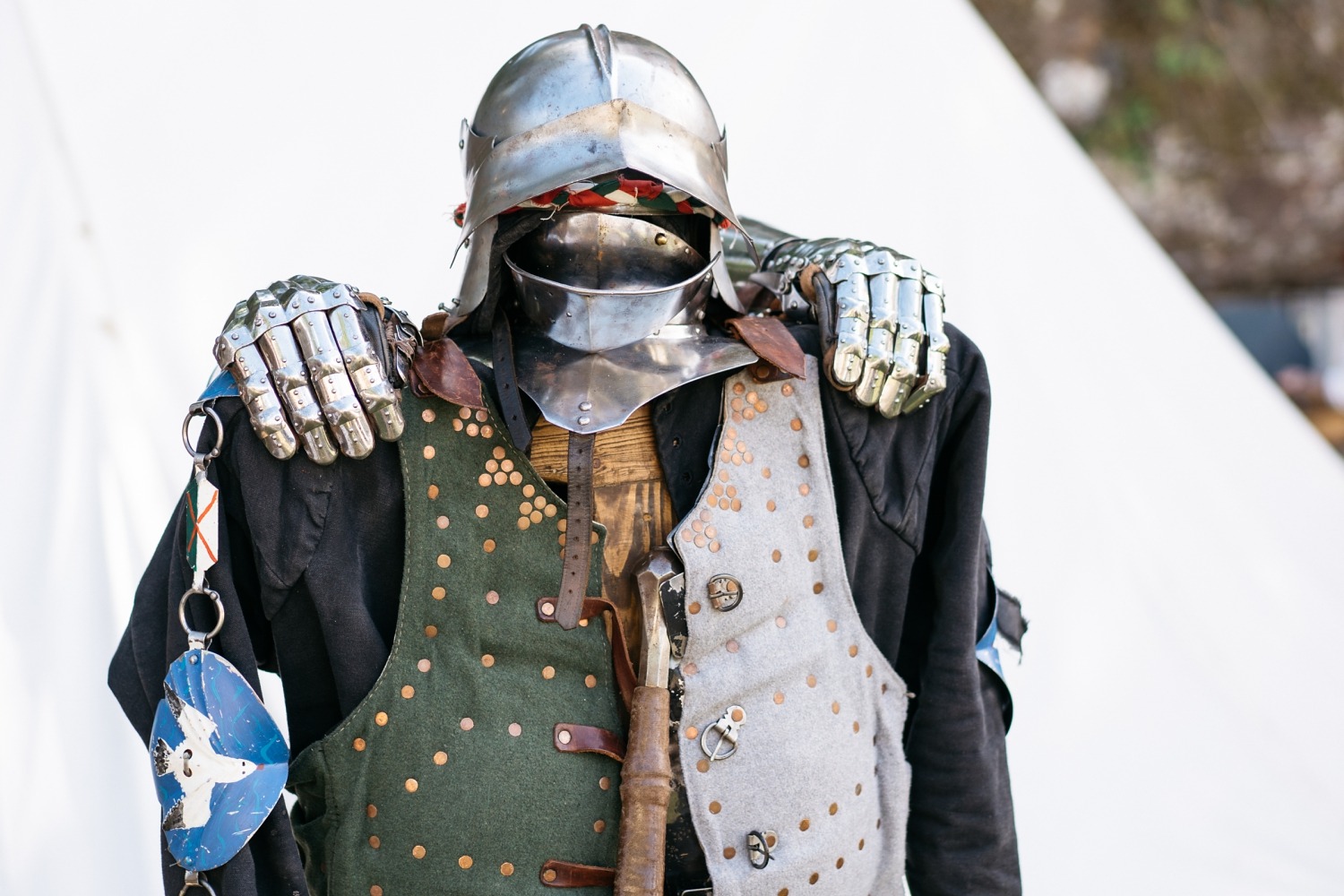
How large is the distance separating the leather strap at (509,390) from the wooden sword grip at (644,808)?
0.42 metres

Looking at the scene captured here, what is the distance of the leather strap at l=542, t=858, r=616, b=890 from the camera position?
73.0 inches

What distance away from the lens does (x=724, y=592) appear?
1918mm

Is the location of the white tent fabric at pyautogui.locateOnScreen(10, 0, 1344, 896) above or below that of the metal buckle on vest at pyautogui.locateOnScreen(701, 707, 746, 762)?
above

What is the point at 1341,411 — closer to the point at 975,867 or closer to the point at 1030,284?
the point at 1030,284

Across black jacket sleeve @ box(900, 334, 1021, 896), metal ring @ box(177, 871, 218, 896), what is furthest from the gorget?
metal ring @ box(177, 871, 218, 896)

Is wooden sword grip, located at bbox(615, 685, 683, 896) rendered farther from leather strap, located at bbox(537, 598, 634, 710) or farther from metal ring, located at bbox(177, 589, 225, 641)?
metal ring, located at bbox(177, 589, 225, 641)

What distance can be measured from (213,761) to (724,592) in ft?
2.37

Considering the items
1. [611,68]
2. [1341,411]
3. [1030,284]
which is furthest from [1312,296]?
[611,68]

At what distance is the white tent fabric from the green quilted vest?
0.93m

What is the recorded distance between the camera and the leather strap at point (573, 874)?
1.85m

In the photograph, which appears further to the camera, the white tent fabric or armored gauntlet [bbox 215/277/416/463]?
the white tent fabric

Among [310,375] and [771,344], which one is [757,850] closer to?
[771,344]

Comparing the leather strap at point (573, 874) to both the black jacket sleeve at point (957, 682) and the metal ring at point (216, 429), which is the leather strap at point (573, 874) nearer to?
the black jacket sleeve at point (957, 682)

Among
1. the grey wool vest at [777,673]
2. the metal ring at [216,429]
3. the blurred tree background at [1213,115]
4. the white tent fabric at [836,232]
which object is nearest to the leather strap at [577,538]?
the grey wool vest at [777,673]
